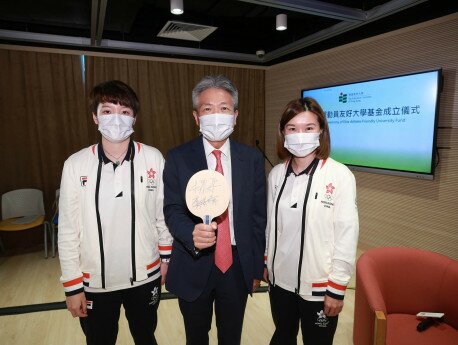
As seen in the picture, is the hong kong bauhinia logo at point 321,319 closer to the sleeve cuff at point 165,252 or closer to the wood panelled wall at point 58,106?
the sleeve cuff at point 165,252

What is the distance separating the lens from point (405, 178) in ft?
11.5

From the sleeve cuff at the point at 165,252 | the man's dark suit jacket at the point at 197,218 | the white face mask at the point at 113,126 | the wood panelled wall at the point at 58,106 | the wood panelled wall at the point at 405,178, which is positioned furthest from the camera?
the wood panelled wall at the point at 58,106

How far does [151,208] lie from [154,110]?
3922 millimetres

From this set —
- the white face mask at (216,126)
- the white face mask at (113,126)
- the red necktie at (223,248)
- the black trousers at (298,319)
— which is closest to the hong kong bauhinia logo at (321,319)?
the black trousers at (298,319)

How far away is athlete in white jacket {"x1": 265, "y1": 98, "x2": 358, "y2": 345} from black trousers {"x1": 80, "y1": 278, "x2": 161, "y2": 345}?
2.04 ft

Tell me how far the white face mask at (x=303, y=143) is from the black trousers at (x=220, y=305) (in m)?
0.59

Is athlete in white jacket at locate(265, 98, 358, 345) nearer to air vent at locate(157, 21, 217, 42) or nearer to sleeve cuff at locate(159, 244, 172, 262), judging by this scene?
sleeve cuff at locate(159, 244, 172, 262)

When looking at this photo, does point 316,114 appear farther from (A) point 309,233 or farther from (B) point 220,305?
(B) point 220,305

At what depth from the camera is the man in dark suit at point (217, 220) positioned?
1.36 metres

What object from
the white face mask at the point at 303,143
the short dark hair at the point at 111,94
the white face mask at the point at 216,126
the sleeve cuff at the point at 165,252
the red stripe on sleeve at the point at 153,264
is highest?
the short dark hair at the point at 111,94

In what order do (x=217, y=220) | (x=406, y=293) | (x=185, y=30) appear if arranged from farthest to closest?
(x=185, y=30), (x=406, y=293), (x=217, y=220)

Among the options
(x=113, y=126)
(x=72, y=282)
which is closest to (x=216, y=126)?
(x=113, y=126)

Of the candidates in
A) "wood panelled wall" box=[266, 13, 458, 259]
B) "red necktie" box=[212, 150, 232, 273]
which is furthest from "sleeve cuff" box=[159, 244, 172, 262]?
"wood panelled wall" box=[266, 13, 458, 259]

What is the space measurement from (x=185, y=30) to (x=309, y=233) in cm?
356
